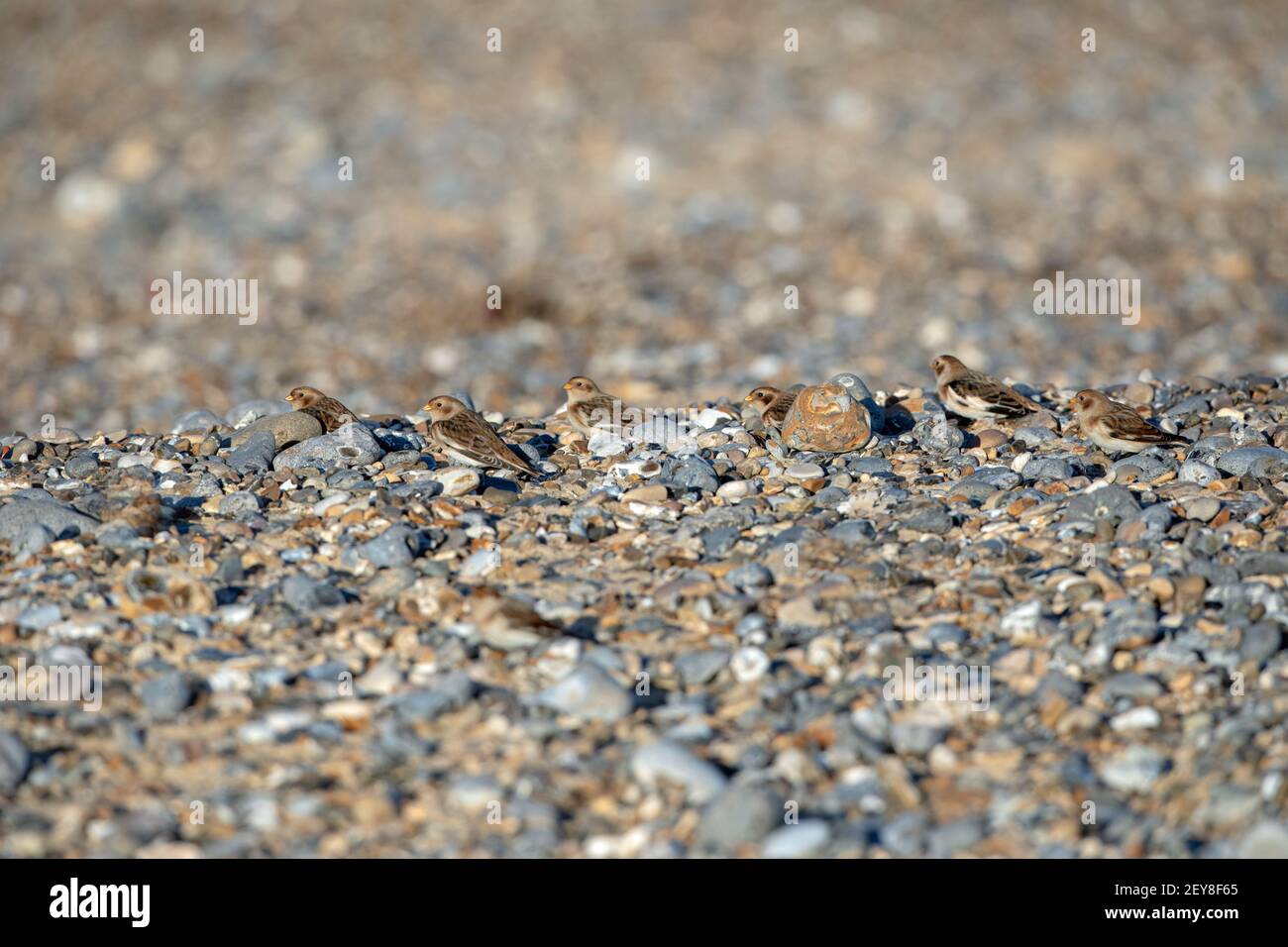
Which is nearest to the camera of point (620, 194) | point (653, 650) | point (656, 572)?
point (653, 650)

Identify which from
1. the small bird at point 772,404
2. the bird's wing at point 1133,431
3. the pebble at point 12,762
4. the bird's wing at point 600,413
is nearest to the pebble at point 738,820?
the pebble at point 12,762

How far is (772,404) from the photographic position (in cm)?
836

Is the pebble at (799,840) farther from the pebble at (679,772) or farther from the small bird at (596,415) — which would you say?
the small bird at (596,415)

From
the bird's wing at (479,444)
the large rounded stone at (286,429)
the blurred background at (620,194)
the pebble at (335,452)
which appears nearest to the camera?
the bird's wing at (479,444)

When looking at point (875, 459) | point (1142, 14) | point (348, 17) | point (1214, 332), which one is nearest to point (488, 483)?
point (875, 459)

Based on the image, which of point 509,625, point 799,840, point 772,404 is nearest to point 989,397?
point 772,404

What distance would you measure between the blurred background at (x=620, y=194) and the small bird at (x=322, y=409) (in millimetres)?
4711

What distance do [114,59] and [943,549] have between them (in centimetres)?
1882

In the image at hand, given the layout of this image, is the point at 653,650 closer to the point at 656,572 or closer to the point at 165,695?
the point at 656,572

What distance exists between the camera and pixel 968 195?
18.5 meters

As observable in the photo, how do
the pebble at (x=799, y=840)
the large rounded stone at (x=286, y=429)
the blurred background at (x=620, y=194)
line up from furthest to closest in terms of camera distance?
the blurred background at (x=620, y=194), the large rounded stone at (x=286, y=429), the pebble at (x=799, y=840)

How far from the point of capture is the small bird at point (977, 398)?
827 centimetres

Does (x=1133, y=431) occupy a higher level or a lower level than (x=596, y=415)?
lower

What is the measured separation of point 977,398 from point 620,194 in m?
11.2
